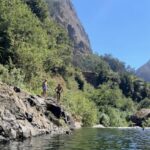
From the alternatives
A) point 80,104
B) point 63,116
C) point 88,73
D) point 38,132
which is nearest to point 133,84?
point 88,73

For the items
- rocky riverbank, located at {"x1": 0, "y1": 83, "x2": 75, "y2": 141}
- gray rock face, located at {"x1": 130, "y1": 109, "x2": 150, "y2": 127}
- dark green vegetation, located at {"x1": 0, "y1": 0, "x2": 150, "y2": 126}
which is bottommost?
rocky riverbank, located at {"x1": 0, "y1": 83, "x2": 75, "y2": 141}

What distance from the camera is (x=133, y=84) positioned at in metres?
189

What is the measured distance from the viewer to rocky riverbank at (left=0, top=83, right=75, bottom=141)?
35688 millimetres

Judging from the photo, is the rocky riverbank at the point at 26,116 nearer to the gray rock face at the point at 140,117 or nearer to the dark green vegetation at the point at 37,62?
the dark green vegetation at the point at 37,62

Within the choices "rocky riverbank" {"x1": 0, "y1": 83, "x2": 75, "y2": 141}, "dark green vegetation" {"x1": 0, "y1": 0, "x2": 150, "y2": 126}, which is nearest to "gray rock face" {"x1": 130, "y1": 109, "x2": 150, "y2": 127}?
"dark green vegetation" {"x1": 0, "y1": 0, "x2": 150, "y2": 126}

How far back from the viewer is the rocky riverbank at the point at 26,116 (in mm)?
35688

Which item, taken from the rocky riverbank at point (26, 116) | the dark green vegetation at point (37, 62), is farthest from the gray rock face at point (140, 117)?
the rocky riverbank at point (26, 116)

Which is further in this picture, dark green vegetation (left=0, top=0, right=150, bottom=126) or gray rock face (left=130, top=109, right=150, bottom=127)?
gray rock face (left=130, top=109, right=150, bottom=127)

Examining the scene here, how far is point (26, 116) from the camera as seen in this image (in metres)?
40.6

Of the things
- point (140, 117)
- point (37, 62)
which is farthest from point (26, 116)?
point (140, 117)

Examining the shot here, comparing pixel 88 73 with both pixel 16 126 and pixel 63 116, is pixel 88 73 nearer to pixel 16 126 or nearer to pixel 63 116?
pixel 63 116

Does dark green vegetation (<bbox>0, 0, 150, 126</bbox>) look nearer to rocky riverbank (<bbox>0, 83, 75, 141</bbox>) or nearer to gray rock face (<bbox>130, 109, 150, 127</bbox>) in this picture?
gray rock face (<bbox>130, 109, 150, 127</bbox>)

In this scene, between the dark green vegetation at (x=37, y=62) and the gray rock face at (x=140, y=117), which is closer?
the dark green vegetation at (x=37, y=62)

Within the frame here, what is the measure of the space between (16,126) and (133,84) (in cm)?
15561
